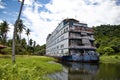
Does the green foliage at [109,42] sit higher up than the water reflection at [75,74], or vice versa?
the green foliage at [109,42]

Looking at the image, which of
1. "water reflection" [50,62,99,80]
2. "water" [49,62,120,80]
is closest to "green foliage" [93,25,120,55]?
"water" [49,62,120,80]

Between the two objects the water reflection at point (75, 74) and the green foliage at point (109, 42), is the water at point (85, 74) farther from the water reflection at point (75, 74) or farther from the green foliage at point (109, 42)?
the green foliage at point (109, 42)

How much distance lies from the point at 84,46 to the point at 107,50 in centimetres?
3353

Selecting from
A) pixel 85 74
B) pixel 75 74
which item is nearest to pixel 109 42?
pixel 85 74

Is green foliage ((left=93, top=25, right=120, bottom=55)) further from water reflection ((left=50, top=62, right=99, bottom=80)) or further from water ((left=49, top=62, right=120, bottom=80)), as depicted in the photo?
water reflection ((left=50, top=62, right=99, bottom=80))

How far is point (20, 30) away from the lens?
260ft

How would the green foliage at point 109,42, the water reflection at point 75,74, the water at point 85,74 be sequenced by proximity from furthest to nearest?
1. the green foliage at point 109,42
2. the water at point 85,74
3. the water reflection at point 75,74

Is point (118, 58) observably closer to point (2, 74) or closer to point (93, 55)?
point (93, 55)

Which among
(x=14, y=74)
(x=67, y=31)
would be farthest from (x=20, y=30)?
(x=14, y=74)

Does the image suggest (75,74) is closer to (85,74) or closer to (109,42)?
(85,74)

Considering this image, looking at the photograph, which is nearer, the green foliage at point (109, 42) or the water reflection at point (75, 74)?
the water reflection at point (75, 74)

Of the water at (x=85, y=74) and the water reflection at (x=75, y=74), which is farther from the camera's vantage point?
the water at (x=85, y=74)

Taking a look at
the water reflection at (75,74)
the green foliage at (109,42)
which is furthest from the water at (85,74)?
the green foliage at (109,42)

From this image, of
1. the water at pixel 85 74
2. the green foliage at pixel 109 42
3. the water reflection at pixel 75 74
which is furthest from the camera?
the green foliage at pixel 109 42
